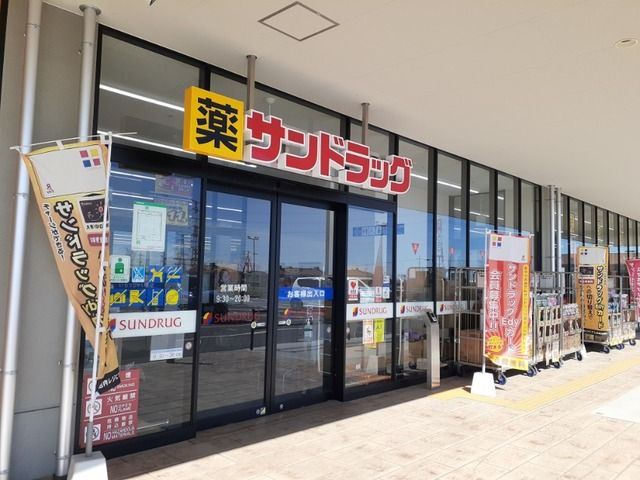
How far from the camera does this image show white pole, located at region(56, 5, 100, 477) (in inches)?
134

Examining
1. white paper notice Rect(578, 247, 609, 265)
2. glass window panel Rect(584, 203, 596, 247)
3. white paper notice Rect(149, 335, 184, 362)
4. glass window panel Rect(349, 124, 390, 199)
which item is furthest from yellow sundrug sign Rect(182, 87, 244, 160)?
glass window panel Rect(584, 203, 596, 247)

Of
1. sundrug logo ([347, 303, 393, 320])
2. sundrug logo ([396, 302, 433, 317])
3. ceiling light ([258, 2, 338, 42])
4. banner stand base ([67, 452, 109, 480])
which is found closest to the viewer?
banner stand base ([67, 452, 109, 480])

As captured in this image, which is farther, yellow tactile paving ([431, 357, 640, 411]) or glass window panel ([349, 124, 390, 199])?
glass window panel ([349, 124, 390, 199])

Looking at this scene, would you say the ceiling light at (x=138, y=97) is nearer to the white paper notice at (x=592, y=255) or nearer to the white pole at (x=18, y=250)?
the white pole at (x=18, y=250)

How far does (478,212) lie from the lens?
8.16 meters

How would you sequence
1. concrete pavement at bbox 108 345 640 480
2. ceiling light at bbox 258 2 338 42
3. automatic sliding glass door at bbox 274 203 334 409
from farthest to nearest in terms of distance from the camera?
A: automatic sliding glass door at bbox 274 203 334 409
concrete pavement at bbox 108 345 640 480
ceiling light at bbox 258 2 338 42

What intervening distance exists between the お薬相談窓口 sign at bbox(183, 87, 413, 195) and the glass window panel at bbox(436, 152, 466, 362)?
2150mm

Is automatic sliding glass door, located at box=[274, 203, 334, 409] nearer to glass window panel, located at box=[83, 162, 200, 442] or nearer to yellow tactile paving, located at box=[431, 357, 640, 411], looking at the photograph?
glass window panel, located at box=[83, 162, 200, 442]

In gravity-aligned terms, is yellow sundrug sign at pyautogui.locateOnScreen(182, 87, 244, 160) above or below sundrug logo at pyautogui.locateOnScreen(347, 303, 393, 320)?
above

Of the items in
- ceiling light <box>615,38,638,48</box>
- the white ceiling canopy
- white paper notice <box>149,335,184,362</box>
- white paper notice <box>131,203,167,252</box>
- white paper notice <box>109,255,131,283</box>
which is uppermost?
the white ceiling canopy

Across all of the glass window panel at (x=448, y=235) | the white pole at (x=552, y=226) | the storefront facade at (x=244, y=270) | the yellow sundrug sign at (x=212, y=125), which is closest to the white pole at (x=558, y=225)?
Result: the white pole at (x=552, y=226)

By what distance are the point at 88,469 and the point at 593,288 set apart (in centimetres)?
966

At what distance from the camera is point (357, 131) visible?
20.1 ft

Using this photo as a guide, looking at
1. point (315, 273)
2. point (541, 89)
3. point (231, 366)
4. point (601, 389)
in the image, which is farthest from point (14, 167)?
point (601, 389)
